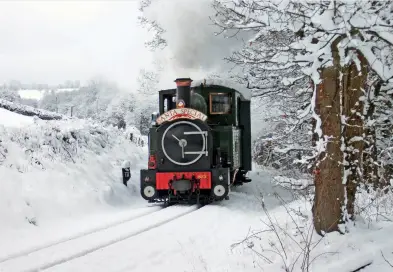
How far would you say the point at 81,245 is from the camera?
652cm

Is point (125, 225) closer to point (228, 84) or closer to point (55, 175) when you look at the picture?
point (55, 175)

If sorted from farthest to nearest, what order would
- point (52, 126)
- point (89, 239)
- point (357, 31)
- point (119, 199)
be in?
point (52, 126) < point (119, 199) < point (89, 239) < point (357, 31)

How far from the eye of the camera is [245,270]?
16.1ft

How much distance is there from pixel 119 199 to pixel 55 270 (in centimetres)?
585

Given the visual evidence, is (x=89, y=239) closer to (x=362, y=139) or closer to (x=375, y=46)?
(x=362, y=139)

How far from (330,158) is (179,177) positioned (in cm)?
543

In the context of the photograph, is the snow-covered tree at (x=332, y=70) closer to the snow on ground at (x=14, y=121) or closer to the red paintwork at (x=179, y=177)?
the red paintwork at (x=179, y=177)

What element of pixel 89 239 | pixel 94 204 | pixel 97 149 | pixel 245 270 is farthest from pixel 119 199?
pixel 245 270

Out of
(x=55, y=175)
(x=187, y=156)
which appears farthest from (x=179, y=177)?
(x=55, y=175)

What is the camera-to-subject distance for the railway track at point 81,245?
5656mm

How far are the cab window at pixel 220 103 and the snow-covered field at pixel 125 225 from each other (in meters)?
2.07

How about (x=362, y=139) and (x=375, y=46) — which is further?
(x=362, y=139)

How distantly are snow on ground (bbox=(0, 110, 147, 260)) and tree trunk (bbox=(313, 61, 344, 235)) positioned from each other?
4.08m

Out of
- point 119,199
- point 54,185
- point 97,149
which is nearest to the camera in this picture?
point 54,185
